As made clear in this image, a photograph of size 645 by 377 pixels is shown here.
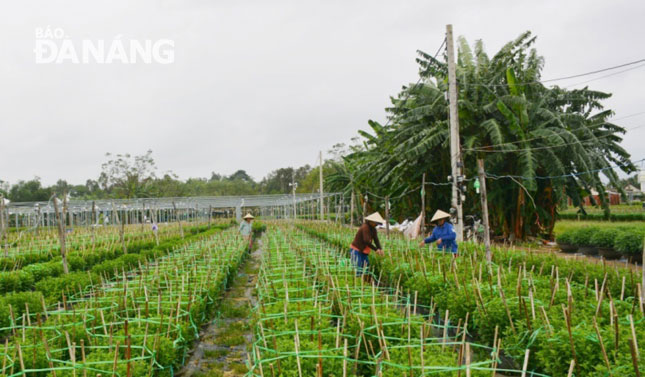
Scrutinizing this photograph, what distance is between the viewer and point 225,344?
6.81 meters

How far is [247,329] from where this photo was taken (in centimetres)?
755

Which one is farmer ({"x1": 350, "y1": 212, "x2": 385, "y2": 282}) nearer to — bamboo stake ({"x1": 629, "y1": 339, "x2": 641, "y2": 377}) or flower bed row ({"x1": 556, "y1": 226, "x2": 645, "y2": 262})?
bamboo stake ({"x1": 629, "y1": 339, "x2": 641, "y2": 377})

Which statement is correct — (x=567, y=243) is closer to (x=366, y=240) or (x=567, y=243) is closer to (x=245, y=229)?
(x=366, y=240)

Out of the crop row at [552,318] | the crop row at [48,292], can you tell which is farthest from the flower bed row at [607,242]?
the crop row at [48,292]

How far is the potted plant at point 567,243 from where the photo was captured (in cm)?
1654

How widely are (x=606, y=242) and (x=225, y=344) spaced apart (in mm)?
13372

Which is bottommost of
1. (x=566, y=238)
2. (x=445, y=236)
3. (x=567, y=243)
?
(x=567, y=243)

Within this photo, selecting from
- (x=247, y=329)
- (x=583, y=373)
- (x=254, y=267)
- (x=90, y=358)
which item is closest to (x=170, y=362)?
(x=90, y=358)

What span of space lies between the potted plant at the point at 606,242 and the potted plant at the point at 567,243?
135 centimetres

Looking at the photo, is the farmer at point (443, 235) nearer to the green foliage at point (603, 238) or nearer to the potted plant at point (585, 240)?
the green foliage at point (603, 238)

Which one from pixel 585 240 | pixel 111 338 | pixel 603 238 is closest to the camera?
pixel 111 338

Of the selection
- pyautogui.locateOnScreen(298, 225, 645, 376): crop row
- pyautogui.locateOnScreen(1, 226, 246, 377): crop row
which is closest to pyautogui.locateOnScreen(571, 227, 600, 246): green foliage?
pyautogui.locateOnScreen(298, 225, 645, 376): crop row

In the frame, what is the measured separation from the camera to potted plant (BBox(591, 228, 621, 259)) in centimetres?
1459

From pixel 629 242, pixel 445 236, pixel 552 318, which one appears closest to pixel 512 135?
pixel 629 242
